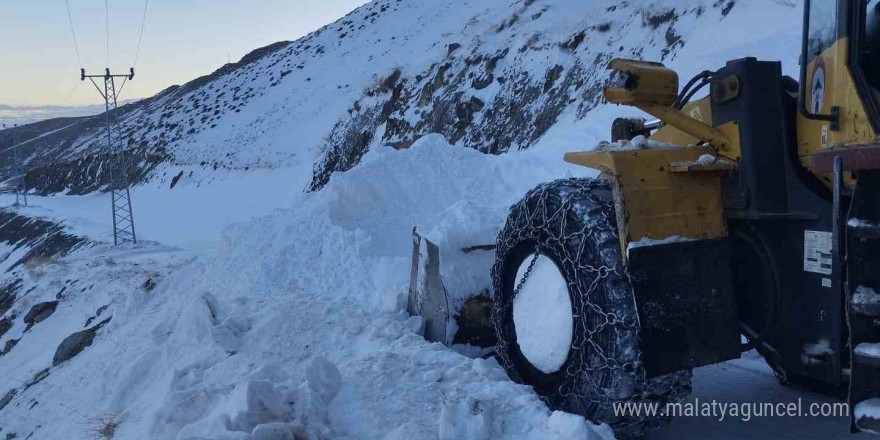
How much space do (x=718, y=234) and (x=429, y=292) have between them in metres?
2.65

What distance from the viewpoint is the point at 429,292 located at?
538 centimetres

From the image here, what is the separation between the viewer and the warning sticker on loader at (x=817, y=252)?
2.90m

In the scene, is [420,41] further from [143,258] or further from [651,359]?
[651,359]

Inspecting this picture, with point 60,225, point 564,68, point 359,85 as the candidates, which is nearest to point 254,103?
point 359,85

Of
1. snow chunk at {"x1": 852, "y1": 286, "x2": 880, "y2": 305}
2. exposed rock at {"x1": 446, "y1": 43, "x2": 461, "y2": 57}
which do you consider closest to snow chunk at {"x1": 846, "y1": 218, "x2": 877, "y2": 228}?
snow chunk at {"x1": 852, "y1": 286, "x2": 880, "y2": 305}

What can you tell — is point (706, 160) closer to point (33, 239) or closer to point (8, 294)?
point (8, 294)

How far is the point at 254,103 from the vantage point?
44469mm

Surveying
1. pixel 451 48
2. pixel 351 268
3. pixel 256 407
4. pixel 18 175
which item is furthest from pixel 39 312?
pixel 18 175

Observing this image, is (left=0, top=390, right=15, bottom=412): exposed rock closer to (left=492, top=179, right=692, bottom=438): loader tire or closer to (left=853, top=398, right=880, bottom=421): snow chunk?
(left=492, top=179, right=692, bottom=438): loader tire

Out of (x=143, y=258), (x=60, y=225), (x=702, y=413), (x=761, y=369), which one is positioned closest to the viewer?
(x=702, y=413)

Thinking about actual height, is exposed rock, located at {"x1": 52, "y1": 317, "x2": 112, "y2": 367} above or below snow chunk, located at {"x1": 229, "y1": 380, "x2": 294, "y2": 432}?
below

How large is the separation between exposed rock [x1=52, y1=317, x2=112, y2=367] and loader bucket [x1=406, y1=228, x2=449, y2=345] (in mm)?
6160

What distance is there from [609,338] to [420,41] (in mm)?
38192

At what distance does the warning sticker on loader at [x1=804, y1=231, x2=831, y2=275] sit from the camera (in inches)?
114
